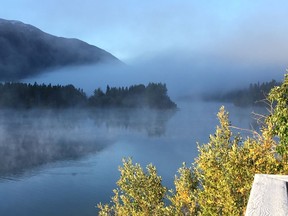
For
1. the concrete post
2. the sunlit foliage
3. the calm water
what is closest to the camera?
the concrete post

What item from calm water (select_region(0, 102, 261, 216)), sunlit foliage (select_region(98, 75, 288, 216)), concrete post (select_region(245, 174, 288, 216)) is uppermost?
concrete post (select_region(245, 174, 288, 216))

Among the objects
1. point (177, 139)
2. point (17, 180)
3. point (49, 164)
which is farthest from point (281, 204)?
point (177, 139)

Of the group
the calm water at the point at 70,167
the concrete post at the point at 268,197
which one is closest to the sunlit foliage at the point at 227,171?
the concrete post at the point at 268,197

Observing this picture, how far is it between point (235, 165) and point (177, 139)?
16113 cm

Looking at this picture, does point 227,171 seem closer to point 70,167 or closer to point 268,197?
point 268,197

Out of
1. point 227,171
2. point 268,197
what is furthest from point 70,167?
point 268,197

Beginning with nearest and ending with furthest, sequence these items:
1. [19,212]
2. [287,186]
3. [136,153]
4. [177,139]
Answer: [287,186] < [19,212] < [136,153] < [177,139]

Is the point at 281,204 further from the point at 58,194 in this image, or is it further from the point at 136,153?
the point at 136,153

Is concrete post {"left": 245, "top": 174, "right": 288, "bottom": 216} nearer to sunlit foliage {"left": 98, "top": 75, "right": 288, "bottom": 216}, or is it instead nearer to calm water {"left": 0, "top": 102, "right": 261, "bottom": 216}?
sunlit foliage {"left": 98, "top": 75, "right": 288, "bottom": 216}

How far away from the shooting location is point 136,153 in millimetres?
138375

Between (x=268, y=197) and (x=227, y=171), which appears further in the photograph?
(x=227, y=171)

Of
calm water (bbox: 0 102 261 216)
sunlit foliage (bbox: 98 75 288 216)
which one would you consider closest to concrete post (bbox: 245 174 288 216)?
sunlit foliage (bbox: 98 75 288 216)

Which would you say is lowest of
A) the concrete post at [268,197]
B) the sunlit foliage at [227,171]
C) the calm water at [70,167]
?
the calm water at [70,167]

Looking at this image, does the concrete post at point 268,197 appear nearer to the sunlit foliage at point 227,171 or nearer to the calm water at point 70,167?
the sunlit foliage at point 227,171
